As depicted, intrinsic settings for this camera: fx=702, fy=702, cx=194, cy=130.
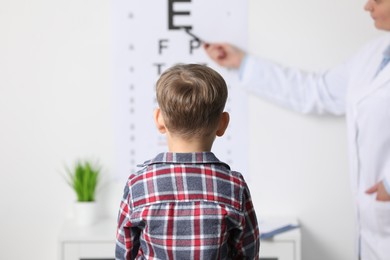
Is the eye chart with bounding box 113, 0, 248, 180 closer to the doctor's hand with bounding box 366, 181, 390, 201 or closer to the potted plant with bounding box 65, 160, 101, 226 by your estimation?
the potted plant with bounding box 65, 160, 101, 226

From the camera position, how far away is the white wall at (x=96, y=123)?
2346 millimetres

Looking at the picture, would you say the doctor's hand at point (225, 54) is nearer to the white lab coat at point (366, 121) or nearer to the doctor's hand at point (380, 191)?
the white lab coat at point (366, 121)

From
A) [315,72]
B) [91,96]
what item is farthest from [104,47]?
[315,72]

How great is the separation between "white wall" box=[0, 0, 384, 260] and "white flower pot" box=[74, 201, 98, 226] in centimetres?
10

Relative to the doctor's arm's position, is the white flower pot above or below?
below

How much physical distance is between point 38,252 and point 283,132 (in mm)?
940

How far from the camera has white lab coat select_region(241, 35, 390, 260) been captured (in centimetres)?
195

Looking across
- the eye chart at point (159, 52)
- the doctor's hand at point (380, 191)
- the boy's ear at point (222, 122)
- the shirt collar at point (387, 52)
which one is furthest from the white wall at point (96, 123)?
the boy's ear at point (222, 122)

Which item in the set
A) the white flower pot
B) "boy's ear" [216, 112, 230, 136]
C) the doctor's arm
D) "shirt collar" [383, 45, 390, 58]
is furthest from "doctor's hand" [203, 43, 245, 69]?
"boy's ear" [216, 112, 230, 136]

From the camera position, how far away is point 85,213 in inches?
91.6

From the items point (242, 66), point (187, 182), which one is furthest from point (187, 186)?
point (242, 66)

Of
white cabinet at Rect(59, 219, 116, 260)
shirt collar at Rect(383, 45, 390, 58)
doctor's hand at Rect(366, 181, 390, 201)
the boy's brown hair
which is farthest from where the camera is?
white cabinet at Rect(59, 219, 116, 260)

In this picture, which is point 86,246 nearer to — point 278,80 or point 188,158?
point 278,80

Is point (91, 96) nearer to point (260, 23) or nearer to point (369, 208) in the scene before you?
point (260, 23)
